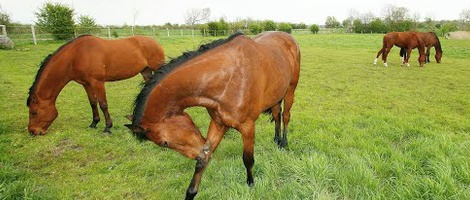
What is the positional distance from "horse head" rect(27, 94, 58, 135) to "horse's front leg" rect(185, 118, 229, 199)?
3418 millimetres

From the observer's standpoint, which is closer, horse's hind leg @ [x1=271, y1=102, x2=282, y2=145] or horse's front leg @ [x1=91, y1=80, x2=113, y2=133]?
horse's hind leg @ [x1=271, y1=102, x2=282, y2=145]

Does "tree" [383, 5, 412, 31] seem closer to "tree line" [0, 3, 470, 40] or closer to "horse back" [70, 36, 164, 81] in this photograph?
"tree line" [0, 3, 470, 40]

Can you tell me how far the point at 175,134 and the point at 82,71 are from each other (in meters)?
3.38

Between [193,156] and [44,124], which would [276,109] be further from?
[44,124]

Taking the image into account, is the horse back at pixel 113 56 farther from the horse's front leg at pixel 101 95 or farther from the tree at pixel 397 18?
the tree at pixel 397 18

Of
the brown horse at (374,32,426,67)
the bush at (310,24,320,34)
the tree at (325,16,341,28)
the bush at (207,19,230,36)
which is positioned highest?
the tree at (325,16,341,28)

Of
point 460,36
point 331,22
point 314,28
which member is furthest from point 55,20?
point 331,22

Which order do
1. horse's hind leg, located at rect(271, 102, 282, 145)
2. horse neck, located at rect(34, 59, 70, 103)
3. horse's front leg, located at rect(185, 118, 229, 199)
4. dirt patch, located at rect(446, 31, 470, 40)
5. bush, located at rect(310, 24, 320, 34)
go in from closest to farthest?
horse's front leg, located at rect(185, 118, 229, 199) → horse's hind leg, located at rect(271, 102, 282, 145) → horse neck, located at rect(34, 59, 70, 103) → dirt patch, located at rect(446, 31, 470, 40) → bush, located at rect(310, 24, 320, 34)

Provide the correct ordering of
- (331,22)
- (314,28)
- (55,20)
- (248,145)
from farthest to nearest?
1. (331,22)
2. (314,28)
3. (55,20)
4. (248,145)

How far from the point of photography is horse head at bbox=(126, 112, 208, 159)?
2.36 metres

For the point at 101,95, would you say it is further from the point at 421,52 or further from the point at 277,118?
the point at 421,52

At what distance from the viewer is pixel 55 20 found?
20562 mm

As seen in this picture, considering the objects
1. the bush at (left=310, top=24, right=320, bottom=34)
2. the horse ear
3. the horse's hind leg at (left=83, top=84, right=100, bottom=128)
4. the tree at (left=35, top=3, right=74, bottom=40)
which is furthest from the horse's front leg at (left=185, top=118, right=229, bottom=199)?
the bush at (left=310, top=24, right=320, bottom=34)

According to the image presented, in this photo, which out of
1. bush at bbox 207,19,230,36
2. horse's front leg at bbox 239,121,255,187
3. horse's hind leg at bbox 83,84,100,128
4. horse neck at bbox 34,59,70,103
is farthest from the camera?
bush at bbox 207,19,230,36
